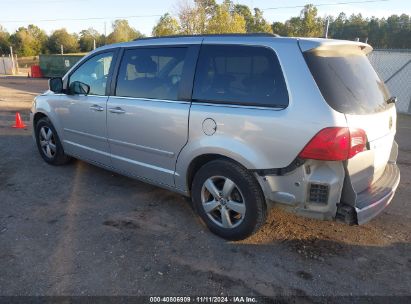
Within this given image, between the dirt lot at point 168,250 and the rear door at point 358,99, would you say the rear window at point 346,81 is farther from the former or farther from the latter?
the dirt lot at point 168,250

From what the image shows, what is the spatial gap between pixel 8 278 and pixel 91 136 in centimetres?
217

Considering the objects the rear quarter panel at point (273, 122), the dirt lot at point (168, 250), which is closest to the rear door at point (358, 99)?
the rear quarter panel at point (273, 122)

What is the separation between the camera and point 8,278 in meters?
2.85

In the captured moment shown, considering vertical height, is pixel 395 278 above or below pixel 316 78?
below

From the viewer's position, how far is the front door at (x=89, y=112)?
4.44m

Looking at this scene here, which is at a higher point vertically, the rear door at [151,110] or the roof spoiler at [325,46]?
the roof spoiler at [325,46]

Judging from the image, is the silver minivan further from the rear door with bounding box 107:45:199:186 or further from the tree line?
the tree line

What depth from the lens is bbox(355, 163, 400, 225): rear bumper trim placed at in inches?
113

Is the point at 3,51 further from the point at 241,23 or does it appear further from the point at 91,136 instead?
the point at 91,136

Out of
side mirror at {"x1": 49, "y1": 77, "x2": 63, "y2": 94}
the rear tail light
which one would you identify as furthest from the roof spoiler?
side mirror at {"x1": 49, "y1": 77, "x2": 63, "y2": 94}

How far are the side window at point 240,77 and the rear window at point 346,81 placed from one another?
0.96 feet

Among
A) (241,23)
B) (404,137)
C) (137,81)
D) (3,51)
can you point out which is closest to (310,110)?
(137,81)

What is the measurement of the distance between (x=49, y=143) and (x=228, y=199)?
3.48 m

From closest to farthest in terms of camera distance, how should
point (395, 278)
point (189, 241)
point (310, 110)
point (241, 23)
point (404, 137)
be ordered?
point (310, 110), point (395, 278), point (189, 241), point (404, 137), point (241, 23)
